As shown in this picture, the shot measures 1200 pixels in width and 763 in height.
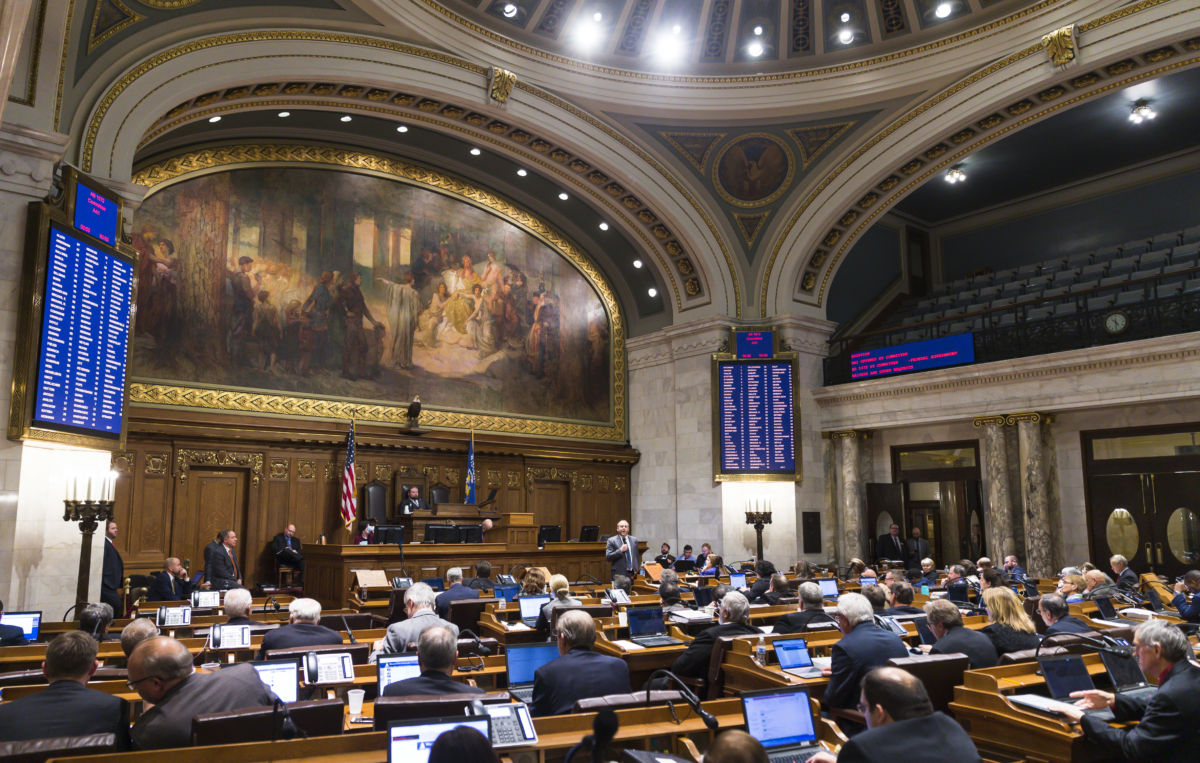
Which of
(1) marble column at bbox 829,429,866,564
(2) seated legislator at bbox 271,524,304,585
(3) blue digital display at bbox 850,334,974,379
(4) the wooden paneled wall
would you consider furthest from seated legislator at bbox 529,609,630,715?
(1) marble column at bbox 829,429,866,564

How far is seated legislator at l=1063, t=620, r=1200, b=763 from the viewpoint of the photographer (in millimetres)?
3643

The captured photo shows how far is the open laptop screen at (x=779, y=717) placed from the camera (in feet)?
12.6

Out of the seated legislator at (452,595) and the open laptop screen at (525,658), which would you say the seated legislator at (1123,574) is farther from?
the open laptop screen at (525,658)

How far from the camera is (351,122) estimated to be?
1598cm

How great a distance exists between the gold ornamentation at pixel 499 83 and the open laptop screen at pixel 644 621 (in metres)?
10.7

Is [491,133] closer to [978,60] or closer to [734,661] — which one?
[978,60]

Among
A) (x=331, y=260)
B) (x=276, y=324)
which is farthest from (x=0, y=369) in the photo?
(x=331, y=260)

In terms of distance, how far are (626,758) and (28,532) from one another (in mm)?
9052

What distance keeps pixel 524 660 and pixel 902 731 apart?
3096 millimetres

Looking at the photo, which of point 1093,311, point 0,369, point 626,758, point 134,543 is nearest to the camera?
point 626,758

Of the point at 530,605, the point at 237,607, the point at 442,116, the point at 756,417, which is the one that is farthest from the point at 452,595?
the point at 756,417

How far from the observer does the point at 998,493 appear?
50.0 ft

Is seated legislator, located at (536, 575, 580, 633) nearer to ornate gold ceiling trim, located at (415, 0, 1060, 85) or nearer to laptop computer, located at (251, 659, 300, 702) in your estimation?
laptop computer, located at (251, 659, 300, 702)

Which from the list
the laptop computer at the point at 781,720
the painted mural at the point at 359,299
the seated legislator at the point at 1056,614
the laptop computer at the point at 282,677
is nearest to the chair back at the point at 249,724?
the laptop computer at the point at 282,677
